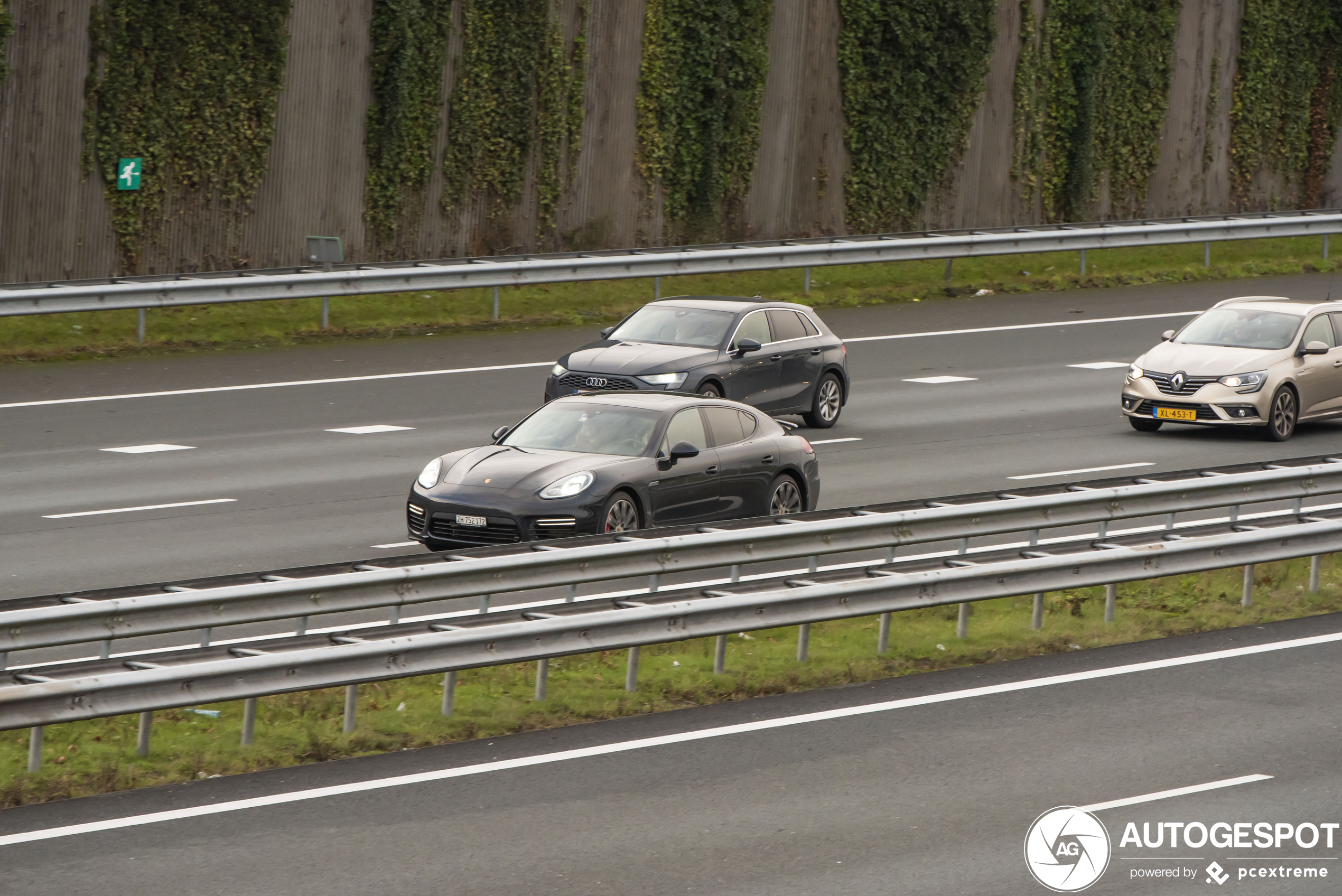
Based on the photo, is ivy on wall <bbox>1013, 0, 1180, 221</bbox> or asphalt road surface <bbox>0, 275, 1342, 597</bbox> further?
ivy on wall <bbox>1013, 0, 1180, 221</bbox>

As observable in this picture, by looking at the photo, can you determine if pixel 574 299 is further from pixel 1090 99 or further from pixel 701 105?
pixel 1090 99

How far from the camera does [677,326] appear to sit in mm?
21359

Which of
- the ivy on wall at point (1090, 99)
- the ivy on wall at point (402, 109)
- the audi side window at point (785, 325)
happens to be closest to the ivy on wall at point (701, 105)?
the ivy on wall at point (402, 109)

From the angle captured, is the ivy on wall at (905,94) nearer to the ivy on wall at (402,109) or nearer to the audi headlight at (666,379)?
the ivy on wall at (402,109)

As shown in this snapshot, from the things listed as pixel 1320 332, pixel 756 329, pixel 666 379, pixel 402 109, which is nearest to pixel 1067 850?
→ pixel 666 379

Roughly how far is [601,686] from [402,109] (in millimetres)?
19316

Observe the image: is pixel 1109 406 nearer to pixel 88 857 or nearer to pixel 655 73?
pixel 655 73

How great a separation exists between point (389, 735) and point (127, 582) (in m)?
4.06

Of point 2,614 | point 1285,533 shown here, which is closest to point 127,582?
point 2,614

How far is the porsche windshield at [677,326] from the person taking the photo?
21.1 m

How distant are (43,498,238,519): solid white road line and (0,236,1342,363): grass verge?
747 centimetres

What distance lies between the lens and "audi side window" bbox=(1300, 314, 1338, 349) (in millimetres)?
22656

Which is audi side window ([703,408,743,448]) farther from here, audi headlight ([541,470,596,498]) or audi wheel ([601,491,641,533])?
audi headlight ([541,470,596,498])

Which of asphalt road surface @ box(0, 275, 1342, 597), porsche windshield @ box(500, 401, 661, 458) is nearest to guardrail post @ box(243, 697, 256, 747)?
asphalt road surface @ box(0, 275, 1342, 597)
